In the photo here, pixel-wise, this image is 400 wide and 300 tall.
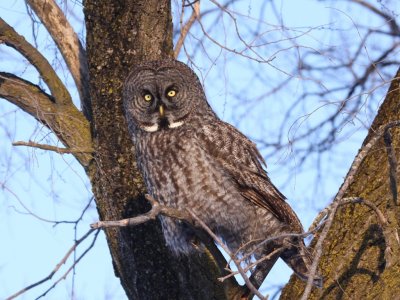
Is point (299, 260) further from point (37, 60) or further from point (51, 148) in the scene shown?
point (37, 60)

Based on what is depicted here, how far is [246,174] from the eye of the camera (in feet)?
13.7

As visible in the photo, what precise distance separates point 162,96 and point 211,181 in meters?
0.73

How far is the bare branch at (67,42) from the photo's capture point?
470 cm

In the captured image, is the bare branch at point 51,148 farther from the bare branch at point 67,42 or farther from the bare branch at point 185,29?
the bare branch at point 185,29

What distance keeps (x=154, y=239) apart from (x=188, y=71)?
0.96 m

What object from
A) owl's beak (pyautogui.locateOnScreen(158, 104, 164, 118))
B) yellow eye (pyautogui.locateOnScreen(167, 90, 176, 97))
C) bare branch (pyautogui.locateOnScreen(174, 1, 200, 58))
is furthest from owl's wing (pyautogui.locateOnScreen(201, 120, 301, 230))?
bare branch (pyautogui.locateOnScreen(174, 1, 200, 58))

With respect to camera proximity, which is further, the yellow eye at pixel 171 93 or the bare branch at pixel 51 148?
the yellow eye at pixel 171 93

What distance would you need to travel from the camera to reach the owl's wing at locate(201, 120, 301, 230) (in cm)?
415

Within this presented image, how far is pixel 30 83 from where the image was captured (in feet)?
14.8

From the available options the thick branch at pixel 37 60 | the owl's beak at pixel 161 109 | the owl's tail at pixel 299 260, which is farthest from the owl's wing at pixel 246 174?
the thick branch at pixel 37 60

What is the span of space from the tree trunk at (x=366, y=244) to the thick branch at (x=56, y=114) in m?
1.39

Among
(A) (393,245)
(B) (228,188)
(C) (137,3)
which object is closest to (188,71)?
(C) (137,3)

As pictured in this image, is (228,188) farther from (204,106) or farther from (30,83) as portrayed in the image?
(30,83)

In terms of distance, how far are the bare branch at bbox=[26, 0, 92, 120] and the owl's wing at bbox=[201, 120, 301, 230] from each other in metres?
0.86
